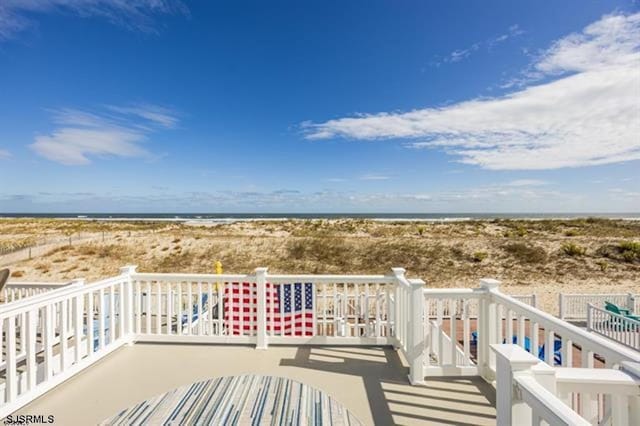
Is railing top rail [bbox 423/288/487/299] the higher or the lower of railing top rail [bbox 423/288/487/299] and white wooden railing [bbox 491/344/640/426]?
the lower

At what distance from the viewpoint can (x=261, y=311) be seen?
3.80 meters

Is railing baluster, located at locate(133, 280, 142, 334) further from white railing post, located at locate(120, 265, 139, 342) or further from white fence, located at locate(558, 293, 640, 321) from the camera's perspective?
white fence, located at locate(558, 293, 640, 321)

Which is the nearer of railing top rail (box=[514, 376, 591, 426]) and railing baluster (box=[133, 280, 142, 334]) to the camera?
railing top rail (box=[514, 376, 591, 426])

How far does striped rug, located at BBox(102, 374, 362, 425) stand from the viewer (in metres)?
2.14

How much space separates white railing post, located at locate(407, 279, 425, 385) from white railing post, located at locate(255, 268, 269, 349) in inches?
67.3

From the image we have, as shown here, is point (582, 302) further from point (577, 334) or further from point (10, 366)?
point (10, 366)

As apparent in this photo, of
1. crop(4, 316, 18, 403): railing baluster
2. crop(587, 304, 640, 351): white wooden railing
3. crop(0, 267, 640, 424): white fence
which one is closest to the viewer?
crop(0, 267, 640, 424): white fence

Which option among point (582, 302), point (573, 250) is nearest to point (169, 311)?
point (582, 302)

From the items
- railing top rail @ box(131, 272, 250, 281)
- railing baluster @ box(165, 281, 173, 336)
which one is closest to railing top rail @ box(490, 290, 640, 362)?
railing top rail @ box(131, 272, 250, 281)

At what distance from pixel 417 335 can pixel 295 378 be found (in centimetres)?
122

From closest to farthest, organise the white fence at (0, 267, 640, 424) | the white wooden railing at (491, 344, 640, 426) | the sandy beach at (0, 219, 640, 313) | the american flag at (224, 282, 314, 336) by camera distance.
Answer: the white wooden railing at (491, 344, 640, 426) → the white fence at (0, 267, 640, 424) → the american flag at (224, 282, 314, 336) → the sandy beach at (0, 219, 640, 313)

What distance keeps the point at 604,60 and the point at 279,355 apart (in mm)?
8639

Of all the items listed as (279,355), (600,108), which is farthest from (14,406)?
(600,108)

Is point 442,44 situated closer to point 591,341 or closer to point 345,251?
point 591,341
